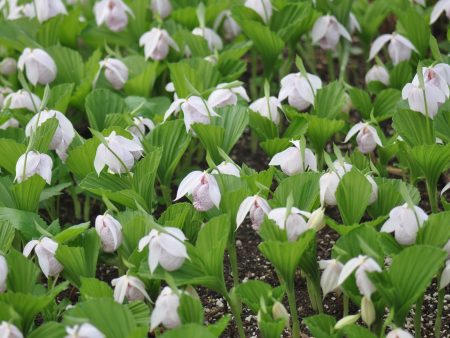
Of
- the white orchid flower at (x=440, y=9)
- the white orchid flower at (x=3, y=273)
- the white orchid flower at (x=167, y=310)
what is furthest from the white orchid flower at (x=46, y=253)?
the white orchid flower at (x=440, y=9)

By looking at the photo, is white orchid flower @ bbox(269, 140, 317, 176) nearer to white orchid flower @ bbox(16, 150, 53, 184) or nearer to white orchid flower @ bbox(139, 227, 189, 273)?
white orchid flower @ bbox(139, 227, 189, 273)

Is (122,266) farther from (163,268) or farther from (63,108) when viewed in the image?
(63,108)

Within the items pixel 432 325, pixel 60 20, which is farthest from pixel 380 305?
pixel 60 20

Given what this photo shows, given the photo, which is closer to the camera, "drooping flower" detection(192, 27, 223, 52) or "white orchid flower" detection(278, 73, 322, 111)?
"white orchid flower" detection(278, 73, 322, 111)

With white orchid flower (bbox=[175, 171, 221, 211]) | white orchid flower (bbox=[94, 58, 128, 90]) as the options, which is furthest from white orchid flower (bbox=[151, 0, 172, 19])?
white orchid flower (bbox=[175, 171, 221, 211])

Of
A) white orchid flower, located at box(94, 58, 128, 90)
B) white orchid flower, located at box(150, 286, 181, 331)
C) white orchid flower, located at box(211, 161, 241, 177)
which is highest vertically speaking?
white orchid flower, located at box(211, 161, 241, 177)

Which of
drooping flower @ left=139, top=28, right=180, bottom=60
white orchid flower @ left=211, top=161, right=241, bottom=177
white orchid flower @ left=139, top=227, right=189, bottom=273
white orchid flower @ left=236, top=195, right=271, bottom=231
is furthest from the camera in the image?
drooping flower @ left=139, top=28, right=180, bottom=60
